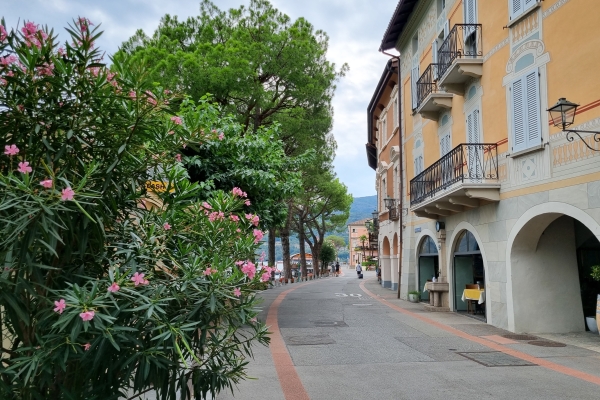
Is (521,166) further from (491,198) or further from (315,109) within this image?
(315,109)

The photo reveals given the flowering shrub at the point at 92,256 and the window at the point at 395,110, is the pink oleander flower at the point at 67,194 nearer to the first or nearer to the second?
the flowering shrub at the point at 92,256

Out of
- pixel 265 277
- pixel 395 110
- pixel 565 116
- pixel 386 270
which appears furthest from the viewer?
pixel 386 270

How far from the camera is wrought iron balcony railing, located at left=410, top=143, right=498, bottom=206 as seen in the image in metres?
12.8

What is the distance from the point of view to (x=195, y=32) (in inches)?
823

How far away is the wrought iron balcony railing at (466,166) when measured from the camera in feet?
42.0

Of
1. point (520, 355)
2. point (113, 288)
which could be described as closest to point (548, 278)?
point (520, 355)

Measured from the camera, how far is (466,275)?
16.1 m

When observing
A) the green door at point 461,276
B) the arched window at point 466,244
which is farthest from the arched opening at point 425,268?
the arched window at point 466,244

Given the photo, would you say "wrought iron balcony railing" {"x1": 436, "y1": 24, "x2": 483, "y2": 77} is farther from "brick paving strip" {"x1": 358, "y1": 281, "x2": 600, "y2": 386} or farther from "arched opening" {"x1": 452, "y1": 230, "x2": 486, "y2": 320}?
"brick paving strip" {"x1": 358, "y1": 281, "x2": 600, "y2": 386}

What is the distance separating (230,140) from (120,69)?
25.7 feet

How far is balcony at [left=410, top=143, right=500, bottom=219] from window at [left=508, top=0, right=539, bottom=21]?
10.3 ft

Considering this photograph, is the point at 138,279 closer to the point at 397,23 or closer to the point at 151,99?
the point at 151,99

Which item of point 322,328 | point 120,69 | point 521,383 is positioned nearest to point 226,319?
point 120,69

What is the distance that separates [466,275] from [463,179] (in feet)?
15.3
